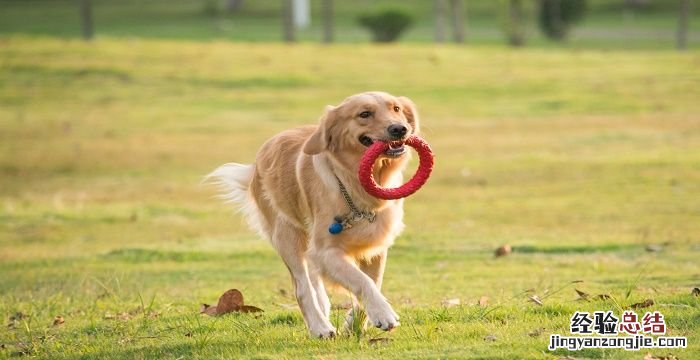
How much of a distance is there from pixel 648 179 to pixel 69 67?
23520mm

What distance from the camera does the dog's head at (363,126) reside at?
7887 mm

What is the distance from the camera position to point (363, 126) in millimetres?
8016

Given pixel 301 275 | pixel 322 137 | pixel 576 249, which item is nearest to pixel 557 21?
pixel 576 249

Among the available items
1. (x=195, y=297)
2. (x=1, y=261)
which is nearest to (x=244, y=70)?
(x=1, y=261)

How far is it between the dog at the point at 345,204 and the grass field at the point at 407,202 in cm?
34

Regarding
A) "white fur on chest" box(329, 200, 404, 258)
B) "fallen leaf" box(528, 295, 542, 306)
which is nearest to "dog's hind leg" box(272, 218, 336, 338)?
"white fur on chest" box(329, 200, 404, 258)

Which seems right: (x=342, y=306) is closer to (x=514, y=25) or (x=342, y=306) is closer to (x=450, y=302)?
(x=450, y=302)

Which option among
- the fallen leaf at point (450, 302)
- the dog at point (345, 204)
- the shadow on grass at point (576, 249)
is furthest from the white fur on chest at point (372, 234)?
the shadow on grass at point (576, 249)

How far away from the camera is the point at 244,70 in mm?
40031

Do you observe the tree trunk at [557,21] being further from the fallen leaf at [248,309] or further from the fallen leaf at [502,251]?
the fallen leaf at [248,309]

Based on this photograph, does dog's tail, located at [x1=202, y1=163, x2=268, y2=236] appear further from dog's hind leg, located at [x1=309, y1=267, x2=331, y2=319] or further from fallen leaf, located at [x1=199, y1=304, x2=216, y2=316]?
dog's hind leg, located at [x1=309, y1=267, x2=331, y2=319]

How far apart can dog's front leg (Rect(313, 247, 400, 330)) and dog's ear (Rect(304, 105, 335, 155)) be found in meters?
0.71

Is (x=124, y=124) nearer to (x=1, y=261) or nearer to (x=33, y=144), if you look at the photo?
(x=33, y=144)

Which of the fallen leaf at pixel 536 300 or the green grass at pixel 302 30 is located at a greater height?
the fallen leaf at pixel 536 300
